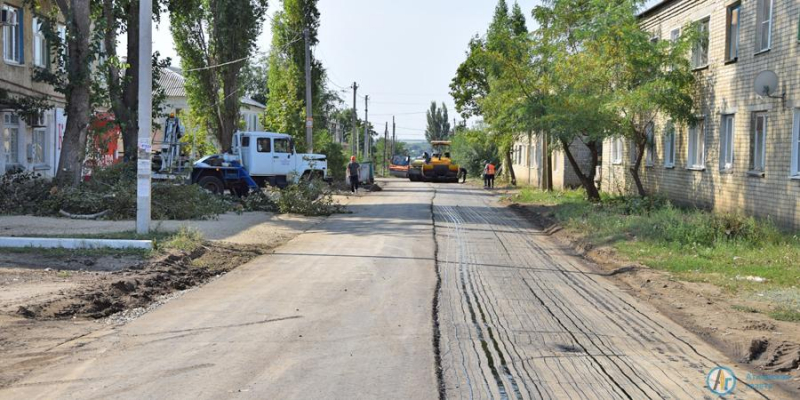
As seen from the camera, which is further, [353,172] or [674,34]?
[353,172]

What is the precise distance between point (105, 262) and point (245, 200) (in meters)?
13.6

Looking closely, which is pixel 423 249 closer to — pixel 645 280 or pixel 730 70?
pixel 645 280

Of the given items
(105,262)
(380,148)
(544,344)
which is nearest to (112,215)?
(105,262)

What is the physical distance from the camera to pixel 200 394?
5.83m

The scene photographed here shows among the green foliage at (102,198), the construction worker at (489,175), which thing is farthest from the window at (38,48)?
the construction worker at (489,175)

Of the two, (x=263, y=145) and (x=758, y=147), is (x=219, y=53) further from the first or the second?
(x=758, y=147)

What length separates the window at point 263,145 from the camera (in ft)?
110

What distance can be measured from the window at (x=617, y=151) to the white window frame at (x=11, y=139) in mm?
21863

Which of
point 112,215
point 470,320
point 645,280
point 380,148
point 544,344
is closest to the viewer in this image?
point 544,344

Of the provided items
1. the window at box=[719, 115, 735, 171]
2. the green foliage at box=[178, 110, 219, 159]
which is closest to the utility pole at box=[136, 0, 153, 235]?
the window at box=[719, 115, 735, 171]

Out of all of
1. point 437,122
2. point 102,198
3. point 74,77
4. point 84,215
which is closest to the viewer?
point 84,215

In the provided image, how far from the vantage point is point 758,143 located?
63.7 ft

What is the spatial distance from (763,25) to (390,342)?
15291 millimetres

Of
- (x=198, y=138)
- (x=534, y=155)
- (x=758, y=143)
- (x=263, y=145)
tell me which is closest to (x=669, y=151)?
(x=758, y=143)
